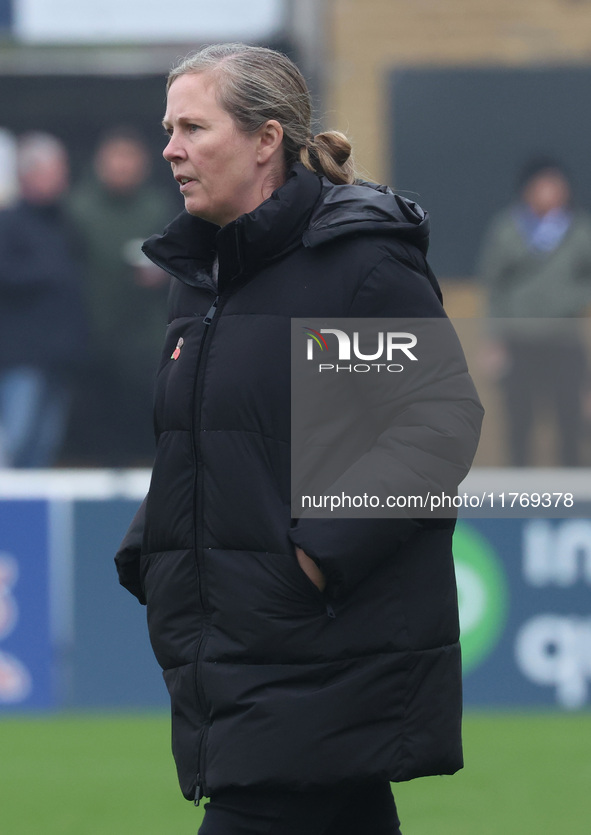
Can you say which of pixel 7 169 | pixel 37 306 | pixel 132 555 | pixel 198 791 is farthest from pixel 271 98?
pixel 7 169

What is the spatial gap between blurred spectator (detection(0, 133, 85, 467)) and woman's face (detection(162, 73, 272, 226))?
524cm

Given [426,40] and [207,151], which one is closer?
[207,151]

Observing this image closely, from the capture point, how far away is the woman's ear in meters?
2.78

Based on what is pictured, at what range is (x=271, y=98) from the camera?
2.78 m

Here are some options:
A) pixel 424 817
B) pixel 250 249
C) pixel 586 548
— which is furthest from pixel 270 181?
pixel 586 548

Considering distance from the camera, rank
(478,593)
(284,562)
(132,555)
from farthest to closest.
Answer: (478,593) → (132,555) → (284,562)

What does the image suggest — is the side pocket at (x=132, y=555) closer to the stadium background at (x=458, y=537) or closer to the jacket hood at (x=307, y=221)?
the jacket hood at (x=307, y=221)

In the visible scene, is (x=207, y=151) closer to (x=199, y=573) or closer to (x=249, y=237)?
(x=249, y=237)

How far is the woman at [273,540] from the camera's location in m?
2.60

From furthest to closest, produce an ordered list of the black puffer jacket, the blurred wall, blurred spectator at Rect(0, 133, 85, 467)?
the blurred wall < blurred spectator at Rect(0, 133, 85, 467) < the black puffer jacket

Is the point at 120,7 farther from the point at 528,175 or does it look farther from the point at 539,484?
the point at 539,484

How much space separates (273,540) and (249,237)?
514 millimetres

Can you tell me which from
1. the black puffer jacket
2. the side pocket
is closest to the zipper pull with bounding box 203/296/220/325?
the black puffer jacket

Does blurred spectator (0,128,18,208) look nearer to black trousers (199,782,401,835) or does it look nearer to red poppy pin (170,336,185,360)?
red poppy pin (170,336,185,360)
